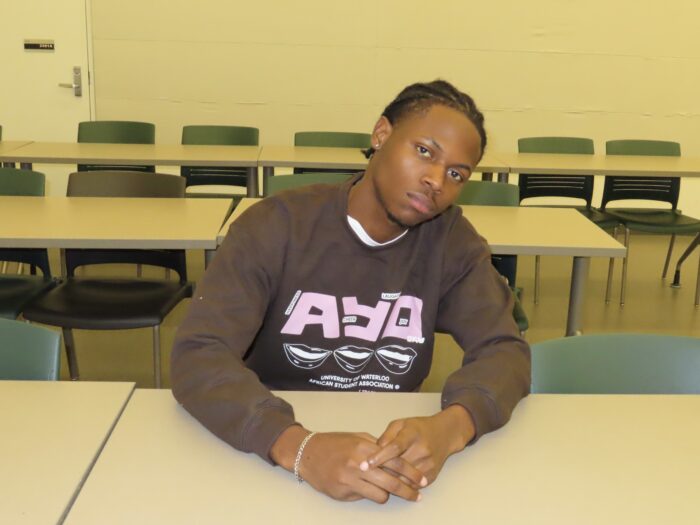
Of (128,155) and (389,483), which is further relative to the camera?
(128,155)

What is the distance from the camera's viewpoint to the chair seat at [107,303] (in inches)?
96.6

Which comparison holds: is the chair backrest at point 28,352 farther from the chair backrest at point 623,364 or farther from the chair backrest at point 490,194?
the chair backrest at point 490,194

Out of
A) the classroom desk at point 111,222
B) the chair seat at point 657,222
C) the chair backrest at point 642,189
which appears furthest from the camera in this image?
the chair backrest at point 642,189

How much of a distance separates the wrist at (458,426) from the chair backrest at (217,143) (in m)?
3.22

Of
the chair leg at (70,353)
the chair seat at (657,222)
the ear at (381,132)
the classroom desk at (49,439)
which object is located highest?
the ear at (381,132)

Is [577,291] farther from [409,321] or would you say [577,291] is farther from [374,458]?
[374,458]

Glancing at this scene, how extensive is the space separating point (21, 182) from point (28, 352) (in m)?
A: 1.80

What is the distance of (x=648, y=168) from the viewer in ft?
13.2

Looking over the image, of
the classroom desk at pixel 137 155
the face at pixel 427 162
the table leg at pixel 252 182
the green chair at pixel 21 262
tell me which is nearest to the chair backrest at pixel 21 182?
the green chair at pixel 21 262

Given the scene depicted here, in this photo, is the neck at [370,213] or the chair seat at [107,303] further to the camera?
the chair seat at [107,303]

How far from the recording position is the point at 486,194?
10.1 ft

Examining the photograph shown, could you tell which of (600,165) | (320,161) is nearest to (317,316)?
(320,161)

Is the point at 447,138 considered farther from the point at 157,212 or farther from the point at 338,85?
the point at 338,85

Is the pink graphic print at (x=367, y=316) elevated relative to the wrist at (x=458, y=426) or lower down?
elevated
